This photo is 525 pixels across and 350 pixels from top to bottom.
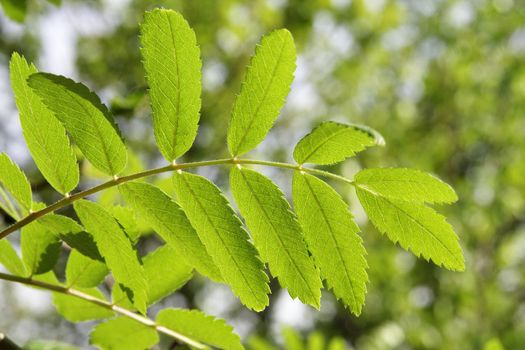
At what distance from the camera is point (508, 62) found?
247 inches

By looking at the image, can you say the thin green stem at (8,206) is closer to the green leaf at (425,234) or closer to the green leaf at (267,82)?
the green leaf at (267,82)

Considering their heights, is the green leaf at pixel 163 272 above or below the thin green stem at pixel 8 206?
below

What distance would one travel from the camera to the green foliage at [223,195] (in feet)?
2.54

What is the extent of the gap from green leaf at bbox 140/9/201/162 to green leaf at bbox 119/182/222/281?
69mm

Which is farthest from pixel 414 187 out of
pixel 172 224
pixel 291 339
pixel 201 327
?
pixel 291 339

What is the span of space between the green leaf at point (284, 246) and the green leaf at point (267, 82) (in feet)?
0.31

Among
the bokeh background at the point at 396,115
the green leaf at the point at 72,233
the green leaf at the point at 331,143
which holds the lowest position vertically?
the bokeh background at the point at 396,115

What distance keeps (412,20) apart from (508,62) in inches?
64.8

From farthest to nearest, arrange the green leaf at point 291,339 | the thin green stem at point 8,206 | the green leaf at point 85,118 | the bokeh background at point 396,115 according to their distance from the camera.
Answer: the bokeh background at point 396,115
the green leaf at point 291,339
the thin green stem at point 8,206
the green leaf at point 85,118

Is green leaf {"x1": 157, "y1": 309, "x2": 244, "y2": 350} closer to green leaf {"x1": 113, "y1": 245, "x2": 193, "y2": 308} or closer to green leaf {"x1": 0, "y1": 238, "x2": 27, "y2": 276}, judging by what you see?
green leaf {"x1": 113, "y1": 245, "x2": 193, "y2": 308}

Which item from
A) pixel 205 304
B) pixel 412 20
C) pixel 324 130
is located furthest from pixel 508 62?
pixel 324 130

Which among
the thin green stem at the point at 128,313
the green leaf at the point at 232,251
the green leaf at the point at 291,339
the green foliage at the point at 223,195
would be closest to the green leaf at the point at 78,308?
the thin green stem at the point at 128,313

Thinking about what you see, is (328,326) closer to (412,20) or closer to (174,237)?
(412,20)

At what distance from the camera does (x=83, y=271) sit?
0.99m
